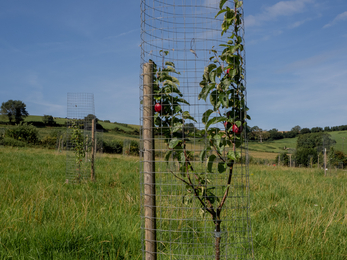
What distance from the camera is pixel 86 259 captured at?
2617 millimetres

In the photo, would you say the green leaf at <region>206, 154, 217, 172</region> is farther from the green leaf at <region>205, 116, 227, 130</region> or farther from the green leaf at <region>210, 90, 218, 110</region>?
the green leaf at <region>210, 90, 218, 110</region>

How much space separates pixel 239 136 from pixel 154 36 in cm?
119

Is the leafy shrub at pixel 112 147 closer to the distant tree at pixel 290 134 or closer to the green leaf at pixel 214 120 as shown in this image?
the green leaf at pixel 214 120

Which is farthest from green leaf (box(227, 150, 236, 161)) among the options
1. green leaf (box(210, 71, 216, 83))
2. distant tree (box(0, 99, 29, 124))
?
distant tree (box(0, 99, 29, 124))

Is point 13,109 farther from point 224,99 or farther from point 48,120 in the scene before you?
point 224,99

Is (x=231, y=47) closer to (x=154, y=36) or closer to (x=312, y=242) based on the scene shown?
(x=154, y=36)

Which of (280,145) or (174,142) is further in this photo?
(280,145)

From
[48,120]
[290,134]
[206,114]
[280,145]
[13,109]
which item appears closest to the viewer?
[206,114]

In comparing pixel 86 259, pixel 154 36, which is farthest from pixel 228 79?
pixel 86 259

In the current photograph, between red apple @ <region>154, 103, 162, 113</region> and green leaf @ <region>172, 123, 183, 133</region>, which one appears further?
red apple @ <region>154, 103, 162, 113</region>

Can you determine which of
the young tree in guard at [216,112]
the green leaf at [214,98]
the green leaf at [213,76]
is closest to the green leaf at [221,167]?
the young tree in guard at [216,112]

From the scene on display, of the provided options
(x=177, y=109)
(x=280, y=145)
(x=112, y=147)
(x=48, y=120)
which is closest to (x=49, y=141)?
(x=112, y=147)

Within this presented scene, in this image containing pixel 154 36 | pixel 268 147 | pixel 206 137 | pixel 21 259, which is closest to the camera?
pixel 206 137

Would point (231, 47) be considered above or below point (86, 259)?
above
